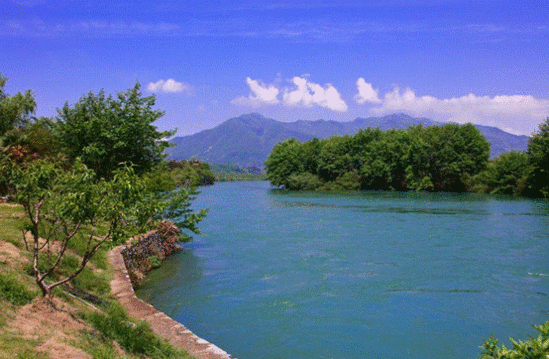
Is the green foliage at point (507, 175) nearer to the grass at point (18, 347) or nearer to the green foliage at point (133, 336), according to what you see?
the green foliage at point (133, 336)

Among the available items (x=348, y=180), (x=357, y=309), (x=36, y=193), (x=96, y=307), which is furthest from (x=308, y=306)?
(x=348, y=180)

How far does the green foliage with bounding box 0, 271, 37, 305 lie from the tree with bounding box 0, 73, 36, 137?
61.4 feet

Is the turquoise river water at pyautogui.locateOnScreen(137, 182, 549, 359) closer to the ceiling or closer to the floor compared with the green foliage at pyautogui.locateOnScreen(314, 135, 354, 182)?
closer to the floor

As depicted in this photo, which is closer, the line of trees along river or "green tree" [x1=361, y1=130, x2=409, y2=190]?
the line of trees along river

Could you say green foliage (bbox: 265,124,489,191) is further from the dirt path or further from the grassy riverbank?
the grassy riverbank

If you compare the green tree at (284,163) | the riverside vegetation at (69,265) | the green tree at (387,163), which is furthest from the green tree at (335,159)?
the riverside vegetation at (69,265)

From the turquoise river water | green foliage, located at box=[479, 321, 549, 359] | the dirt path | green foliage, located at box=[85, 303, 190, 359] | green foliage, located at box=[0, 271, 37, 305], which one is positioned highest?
green foliage, located at box=[479, 321, 549, 359]

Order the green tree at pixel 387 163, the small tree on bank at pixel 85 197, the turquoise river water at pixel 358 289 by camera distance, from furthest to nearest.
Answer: the green tree at pixel 387 163
the turquoise river water at pixel 358 289
the small tree on bank at pixel 85 197

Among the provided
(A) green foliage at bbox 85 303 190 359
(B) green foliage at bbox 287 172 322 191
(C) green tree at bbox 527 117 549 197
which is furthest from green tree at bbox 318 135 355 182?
(A) green foliage at bbox 85 303 190 359

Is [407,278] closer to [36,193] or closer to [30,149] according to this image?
[36,193]

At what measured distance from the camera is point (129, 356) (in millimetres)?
7801

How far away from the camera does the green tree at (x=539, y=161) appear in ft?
185

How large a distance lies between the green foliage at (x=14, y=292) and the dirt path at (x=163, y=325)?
9.43 feet

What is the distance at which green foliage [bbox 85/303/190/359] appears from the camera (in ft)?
27.5
